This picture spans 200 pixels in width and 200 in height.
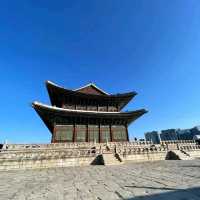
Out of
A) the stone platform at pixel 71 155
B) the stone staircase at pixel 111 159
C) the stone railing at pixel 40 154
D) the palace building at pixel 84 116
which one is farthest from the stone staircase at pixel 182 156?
the stone railing at pixel 40 154

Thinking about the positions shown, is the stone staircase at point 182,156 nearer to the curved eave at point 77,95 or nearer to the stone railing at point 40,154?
the stone railing at point 40,154

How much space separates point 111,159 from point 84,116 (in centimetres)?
910

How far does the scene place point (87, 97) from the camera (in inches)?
914

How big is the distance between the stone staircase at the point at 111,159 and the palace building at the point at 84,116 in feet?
20.9

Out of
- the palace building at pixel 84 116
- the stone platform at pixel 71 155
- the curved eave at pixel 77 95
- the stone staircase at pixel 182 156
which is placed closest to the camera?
the stone platform at pixel 71 155

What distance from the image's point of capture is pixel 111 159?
488 inches

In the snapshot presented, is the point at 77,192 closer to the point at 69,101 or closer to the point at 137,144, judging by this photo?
the point at 137,144

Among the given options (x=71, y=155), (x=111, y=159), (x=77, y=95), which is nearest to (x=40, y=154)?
(x=71, y=155)

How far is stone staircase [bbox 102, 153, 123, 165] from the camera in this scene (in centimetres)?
1191

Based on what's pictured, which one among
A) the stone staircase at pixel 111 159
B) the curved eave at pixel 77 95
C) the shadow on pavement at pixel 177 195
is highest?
the curved eave at pixel 77 95

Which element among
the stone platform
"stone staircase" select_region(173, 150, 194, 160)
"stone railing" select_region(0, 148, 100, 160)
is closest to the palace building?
the stone platform

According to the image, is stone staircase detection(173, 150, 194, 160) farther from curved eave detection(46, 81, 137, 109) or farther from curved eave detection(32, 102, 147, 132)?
curved eave detection(46, 81, 137, 109)

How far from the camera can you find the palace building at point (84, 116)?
19422 mm

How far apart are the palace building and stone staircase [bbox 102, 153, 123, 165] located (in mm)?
6384
